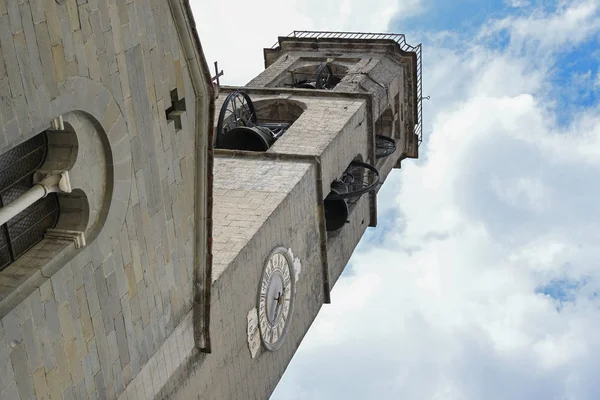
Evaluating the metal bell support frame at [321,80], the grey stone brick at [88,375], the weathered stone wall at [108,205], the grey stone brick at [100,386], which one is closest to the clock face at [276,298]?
the weathered stone wall at [108,205]

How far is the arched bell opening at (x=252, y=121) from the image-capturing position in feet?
78.9

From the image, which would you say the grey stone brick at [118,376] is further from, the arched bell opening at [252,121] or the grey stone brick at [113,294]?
the arched bell opening at [252,121]

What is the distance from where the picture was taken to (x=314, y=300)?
77.3 ft

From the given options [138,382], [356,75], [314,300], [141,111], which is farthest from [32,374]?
[356,75]

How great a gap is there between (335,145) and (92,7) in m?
13.9

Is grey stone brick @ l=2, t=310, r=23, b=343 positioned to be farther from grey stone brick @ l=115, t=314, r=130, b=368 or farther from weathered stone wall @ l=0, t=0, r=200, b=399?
grey stone brick @ l=115, t=314, r=130, b=368

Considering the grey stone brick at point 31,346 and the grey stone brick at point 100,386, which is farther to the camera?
the grey stone brick at point 100,386

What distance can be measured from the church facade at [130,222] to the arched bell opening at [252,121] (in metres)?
2.45

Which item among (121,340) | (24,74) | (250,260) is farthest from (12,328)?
(250,260)

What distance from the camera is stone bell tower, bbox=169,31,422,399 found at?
17562 millimetres

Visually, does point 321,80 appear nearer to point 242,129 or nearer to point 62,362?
point 242,129

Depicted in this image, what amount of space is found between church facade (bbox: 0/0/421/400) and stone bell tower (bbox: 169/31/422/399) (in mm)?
80

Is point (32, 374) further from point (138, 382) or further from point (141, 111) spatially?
point (141, 111)

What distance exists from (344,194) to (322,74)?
8.74m
